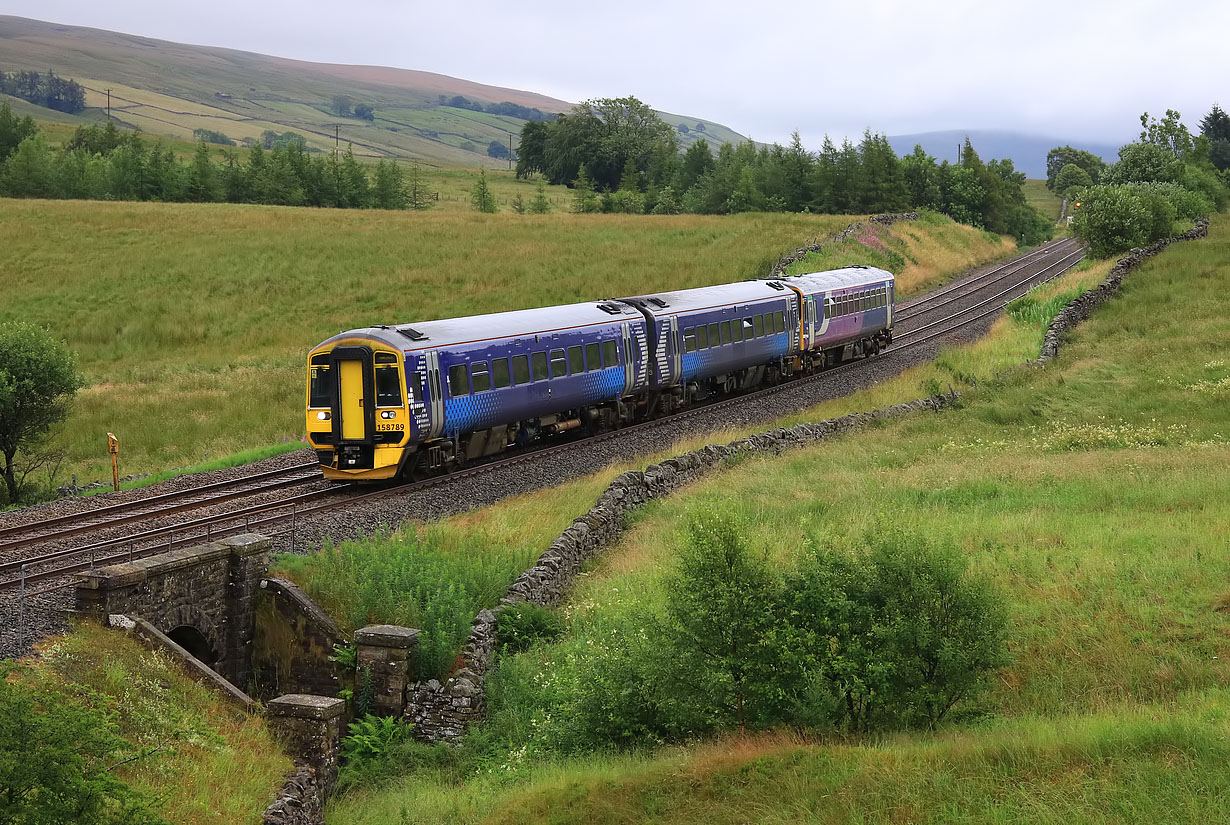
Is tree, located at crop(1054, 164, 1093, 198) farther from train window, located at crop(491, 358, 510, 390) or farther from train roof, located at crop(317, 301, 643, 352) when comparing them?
train window, located at crop(491, 358, 510, 390)

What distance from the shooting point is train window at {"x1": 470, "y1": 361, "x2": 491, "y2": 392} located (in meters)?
23.1

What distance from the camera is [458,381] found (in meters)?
22.7

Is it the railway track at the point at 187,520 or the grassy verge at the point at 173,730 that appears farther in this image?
the railway track at the point at 187,520

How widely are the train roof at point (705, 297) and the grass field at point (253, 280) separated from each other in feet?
33.2

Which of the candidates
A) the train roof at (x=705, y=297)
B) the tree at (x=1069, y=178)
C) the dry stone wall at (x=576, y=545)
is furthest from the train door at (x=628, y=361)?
the tree at (x=1069, y=178)

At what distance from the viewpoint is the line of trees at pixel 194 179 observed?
90.6 metres

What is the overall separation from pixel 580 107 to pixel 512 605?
4766 inches

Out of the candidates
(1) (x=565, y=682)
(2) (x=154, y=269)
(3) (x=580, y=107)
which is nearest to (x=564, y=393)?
(1) (x=565, y=682)

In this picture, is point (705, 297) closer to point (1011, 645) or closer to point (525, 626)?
point (525, 626)

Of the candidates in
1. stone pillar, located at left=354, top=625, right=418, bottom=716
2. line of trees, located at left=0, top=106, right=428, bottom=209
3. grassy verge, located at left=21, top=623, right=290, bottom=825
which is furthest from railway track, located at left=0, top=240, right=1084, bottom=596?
line of trees, located at left=0, top=106, right=428, bottom=209

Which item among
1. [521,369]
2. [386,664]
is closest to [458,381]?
[521,369]

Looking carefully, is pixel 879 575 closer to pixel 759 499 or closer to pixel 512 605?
pixel 512 605

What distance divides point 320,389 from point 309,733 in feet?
33.0

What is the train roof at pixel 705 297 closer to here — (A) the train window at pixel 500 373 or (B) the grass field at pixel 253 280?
(A) the train window at pixel 500 373
